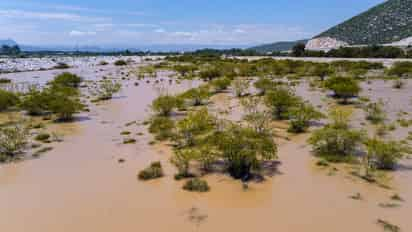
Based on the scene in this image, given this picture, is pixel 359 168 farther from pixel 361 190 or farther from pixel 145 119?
pixel 145 119

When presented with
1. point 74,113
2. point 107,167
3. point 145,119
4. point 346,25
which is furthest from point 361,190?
point 346,25

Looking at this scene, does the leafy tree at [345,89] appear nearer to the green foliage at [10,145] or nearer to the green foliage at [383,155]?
the green foliage at [383,155]

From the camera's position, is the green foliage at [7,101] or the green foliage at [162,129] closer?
the green foliage at [162,129]

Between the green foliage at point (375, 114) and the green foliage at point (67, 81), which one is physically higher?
the green foliage at point (67, 81)

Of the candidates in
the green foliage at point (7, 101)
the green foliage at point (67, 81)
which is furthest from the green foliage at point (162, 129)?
the green foliage at point (67, 81)

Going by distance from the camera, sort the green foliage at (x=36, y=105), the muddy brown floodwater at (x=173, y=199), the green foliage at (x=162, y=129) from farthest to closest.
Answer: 1. the green foliage at (x=36, y=105)
2. the green foliage at (x=162, y=129)
3. the muddy brown floodwater at (x=173, y=199)

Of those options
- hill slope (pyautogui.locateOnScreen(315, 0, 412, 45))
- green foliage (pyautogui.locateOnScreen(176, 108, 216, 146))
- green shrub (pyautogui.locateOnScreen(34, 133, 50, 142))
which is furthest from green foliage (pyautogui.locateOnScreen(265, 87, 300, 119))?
hill slope (pyautogui.locateOnScreen(315, 0, 412, 45))
